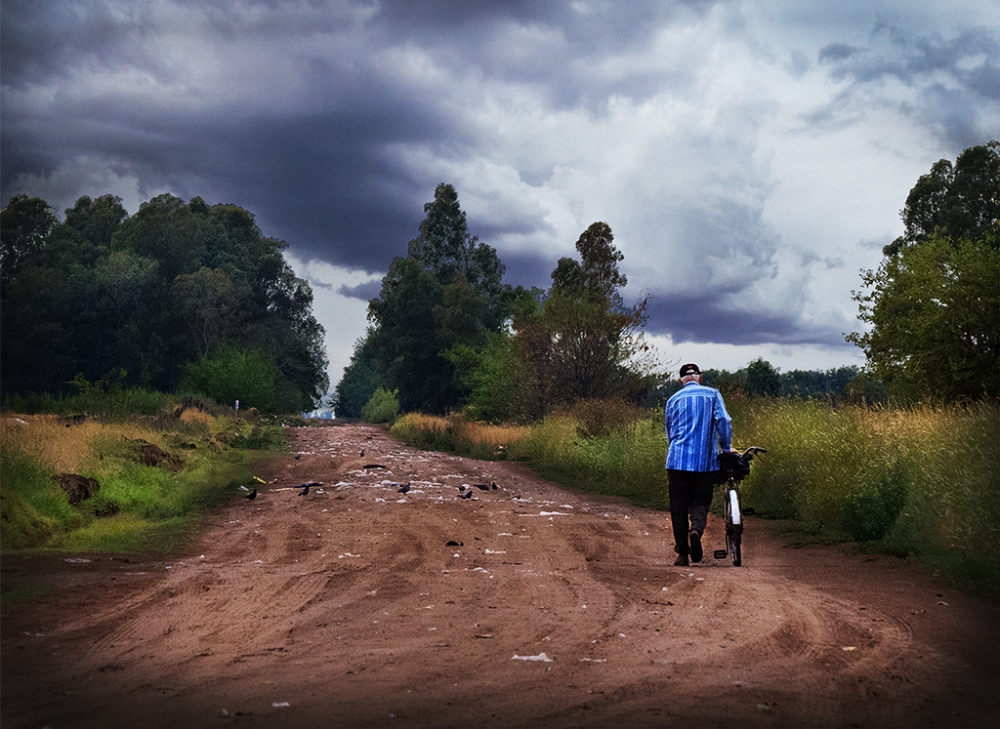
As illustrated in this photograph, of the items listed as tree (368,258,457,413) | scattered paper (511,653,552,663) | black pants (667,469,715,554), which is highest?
tree (368,258,457,413)

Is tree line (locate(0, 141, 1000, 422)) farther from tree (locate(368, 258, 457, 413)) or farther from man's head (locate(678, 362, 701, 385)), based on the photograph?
man's head (locate(678, 362, 701, 385))

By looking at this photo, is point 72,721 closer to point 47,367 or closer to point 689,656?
point 689,656

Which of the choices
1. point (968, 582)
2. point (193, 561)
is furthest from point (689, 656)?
point (193, 561)

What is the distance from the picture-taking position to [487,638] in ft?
20.4

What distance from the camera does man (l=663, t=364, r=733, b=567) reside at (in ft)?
31.8

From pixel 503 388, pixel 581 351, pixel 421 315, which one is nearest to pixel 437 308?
pixel 421 315

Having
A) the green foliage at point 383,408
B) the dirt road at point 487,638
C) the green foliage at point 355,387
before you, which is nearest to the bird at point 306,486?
the dirt road at point 487,638

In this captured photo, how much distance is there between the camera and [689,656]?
5.73m

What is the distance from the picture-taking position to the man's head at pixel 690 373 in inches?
406

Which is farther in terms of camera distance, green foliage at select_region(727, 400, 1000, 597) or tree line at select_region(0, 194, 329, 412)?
tree line at select_region(0, 194, 329, 412)

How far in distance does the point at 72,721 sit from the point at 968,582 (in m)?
7.98

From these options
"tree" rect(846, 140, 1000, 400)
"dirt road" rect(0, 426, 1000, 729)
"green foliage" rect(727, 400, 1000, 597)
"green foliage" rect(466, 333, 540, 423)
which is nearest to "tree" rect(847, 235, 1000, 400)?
"tree" rect(846, 140, 1000, 400)

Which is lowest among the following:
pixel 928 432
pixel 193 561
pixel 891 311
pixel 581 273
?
pixel 193 561

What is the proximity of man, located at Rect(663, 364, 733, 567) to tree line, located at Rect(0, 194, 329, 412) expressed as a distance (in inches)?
1507
